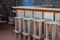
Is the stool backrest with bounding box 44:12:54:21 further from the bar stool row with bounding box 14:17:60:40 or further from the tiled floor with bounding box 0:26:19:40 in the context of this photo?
the tiled floor with bounding box 0:26:19:40

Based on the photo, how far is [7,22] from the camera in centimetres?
654

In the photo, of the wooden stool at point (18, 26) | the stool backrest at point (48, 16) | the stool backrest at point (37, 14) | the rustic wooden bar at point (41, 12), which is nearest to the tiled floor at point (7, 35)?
the wooden stool at point (18, 26)

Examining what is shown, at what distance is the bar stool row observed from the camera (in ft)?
9.51

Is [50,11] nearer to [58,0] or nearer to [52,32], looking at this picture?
[52,32]

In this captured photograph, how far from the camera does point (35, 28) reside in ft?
10.9

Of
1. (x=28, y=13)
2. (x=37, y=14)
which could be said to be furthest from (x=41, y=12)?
(x=28, y=13)

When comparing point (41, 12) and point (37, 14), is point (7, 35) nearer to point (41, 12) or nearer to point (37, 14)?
point (37, 14)

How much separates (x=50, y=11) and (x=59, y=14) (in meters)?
0.24

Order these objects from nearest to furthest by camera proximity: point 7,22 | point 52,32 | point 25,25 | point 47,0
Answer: point 52,32 → point 25,25 → point 47,0 → point 7,22

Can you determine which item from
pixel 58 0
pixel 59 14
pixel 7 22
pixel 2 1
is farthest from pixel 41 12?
pixel 2 1

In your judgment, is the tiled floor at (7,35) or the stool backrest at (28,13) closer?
the stool backrest at (28,13)

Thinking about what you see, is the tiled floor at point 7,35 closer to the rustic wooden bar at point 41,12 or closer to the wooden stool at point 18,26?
the wooden stool at point 18,26

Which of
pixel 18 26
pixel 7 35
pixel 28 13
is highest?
pixel 28 13

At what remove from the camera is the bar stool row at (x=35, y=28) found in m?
2.90
